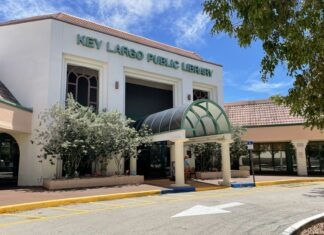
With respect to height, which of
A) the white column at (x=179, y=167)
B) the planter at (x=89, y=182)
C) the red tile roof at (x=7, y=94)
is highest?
the red tile roof at (x=7, y=94)

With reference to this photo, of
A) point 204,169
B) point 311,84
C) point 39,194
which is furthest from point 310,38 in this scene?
point 204,169

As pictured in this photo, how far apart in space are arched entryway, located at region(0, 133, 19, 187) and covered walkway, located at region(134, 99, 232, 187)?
7.17 m

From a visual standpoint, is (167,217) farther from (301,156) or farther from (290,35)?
(301,156)

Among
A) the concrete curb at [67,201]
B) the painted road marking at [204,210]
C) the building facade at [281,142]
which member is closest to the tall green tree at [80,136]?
the concrete curb at [67,201]

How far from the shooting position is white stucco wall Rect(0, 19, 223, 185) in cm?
1812

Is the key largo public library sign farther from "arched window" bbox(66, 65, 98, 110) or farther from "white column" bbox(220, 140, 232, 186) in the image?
"white column" bbox(220, 140, 232, 186)

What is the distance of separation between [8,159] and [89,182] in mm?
6433

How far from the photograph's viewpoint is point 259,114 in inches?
1182

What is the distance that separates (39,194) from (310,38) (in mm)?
12376

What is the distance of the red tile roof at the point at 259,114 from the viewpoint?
28.2 meters

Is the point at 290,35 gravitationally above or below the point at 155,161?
above

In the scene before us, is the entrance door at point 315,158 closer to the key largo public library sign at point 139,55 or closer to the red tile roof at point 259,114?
the red tile roof at point 259,114

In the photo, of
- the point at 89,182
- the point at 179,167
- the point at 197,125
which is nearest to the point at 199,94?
Result: the point at 197,125

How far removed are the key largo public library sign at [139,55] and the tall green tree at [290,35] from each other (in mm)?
15179
